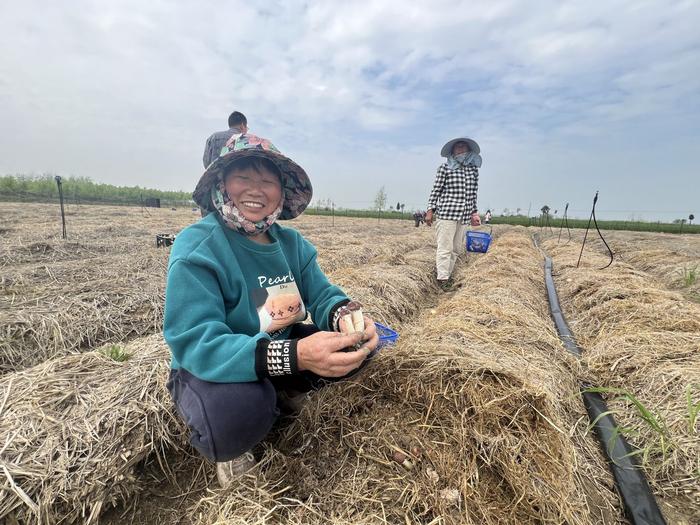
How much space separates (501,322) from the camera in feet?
8.59

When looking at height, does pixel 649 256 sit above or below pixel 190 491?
above

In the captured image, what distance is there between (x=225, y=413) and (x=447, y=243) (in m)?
4.47

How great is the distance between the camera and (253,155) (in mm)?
1350

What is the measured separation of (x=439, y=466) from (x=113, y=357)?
Result: 6.61ft

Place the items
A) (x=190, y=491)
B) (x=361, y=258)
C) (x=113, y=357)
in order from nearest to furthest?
(x=190, y=491), (x=113, y=357), (x=361, y=258)

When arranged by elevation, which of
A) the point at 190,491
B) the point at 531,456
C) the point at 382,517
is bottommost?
the point at 190,491

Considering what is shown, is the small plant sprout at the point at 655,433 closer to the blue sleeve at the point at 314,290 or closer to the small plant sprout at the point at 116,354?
the blue sleeve at the point at 314,290

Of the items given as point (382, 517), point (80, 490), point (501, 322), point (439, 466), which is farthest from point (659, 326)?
point (80, 490)

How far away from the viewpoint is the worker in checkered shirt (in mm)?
4926

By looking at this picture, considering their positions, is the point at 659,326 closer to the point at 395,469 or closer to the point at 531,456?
the point at 531,456

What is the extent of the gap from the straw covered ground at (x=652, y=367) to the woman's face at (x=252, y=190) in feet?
5.73

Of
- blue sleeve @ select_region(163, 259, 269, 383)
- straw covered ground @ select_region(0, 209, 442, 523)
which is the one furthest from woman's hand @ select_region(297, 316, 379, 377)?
straw covered ground @ select_region(0, 209, 442, 523)

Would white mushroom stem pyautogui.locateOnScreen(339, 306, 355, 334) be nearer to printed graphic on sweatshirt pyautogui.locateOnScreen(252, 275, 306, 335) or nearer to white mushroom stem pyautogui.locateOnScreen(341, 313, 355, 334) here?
white mushroom stem pyautogui.locateOnScreen(341, 313, 355, 334)

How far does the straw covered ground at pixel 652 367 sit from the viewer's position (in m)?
1.41
